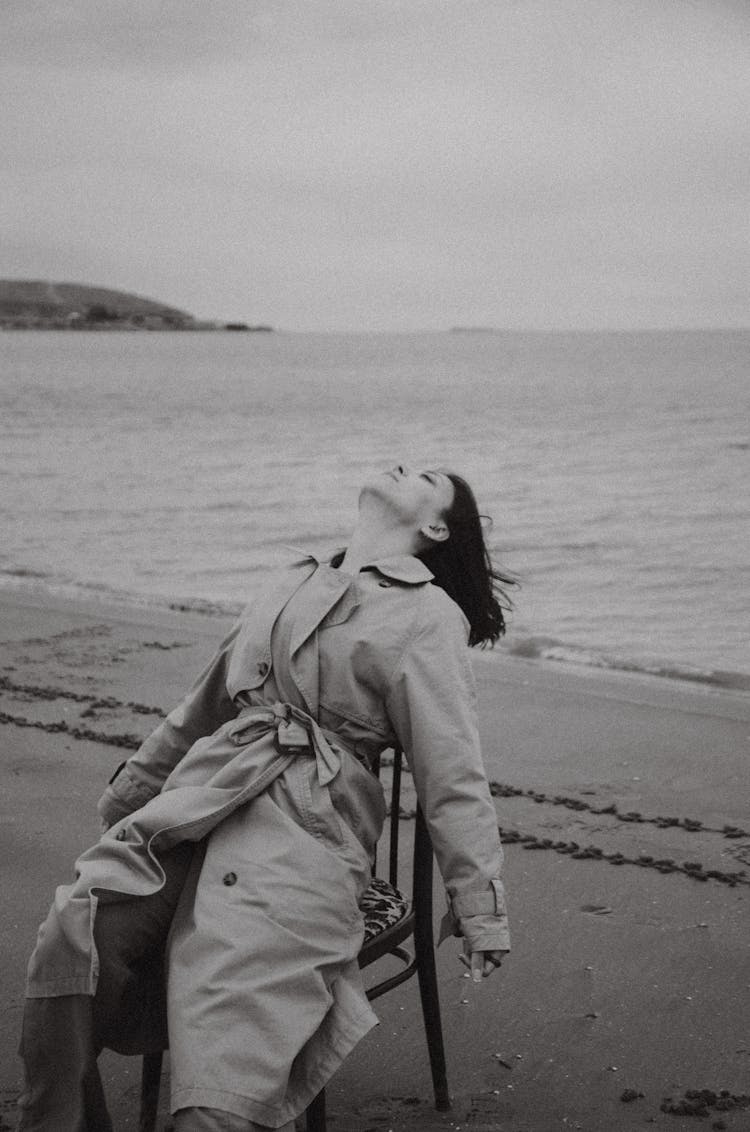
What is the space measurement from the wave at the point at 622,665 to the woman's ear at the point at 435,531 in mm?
5831

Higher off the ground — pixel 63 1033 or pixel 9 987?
pixel 63 1033

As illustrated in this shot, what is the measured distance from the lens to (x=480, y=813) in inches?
101

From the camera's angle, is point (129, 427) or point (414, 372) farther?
point (414, 372)

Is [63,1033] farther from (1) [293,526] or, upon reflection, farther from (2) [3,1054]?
(1) [293,526]

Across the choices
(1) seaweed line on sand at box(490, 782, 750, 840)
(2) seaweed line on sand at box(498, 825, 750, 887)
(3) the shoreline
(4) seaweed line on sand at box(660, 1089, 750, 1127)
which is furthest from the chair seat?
(3) the shoreline

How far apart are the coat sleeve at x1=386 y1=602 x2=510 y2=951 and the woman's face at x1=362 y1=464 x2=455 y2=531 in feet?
1.22

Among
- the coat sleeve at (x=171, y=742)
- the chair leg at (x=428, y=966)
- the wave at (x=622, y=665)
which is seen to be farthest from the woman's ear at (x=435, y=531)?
the wave at (x=622, y=665)

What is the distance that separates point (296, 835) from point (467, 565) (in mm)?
848

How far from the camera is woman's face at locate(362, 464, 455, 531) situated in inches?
118

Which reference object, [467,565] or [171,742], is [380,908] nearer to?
[171,742]

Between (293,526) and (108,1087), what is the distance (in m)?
16.2

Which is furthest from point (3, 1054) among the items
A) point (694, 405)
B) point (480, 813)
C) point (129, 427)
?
point (694, 405)

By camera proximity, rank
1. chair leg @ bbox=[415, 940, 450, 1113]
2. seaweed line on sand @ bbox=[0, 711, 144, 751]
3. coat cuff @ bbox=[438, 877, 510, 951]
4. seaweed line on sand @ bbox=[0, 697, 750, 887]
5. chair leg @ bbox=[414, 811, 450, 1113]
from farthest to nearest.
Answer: seaweed line on sand @ bbox=[0, 711, 144, 751] < seaweed line on sand @ bbox=[0, 697, 750, 887] < chair leg @ bbox=[415, 940, 450, 1113] < chair leg @ bbox=[414, 811, 450, 1113] < coat cuff @ bbox=[438, 877, 510, 951]

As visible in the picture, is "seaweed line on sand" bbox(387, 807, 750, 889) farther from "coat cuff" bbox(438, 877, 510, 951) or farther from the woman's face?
"coat cuff" bbox(438, 877, 510, 951)
